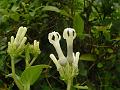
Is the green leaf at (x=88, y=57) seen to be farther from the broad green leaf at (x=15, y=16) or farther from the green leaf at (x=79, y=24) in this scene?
the broad green leaf at (x=15, y=16)

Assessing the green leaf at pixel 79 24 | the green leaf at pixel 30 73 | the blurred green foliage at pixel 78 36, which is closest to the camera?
the green leaf at pixel 30 73

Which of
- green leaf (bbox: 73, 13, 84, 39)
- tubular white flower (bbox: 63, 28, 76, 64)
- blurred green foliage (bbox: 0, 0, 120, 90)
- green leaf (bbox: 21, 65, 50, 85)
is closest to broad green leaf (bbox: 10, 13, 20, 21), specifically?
blurred green foliage (bbox: 0, 0, 120, 90)

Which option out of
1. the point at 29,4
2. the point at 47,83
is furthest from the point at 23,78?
the point at 29,4

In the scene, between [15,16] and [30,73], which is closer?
[30,73]

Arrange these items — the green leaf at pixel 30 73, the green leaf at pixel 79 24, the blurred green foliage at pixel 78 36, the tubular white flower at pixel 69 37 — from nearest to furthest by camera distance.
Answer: the tubular white flower at pixel 69 37 < the green leaf at pixel 30 73 < the green leaf at pixel 79 24 < the blurred green foliage at pixel 78 36

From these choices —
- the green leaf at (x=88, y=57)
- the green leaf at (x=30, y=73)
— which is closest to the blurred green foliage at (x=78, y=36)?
the green leaf at (x=88, y=57)

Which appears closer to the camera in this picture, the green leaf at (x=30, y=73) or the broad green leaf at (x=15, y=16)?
the green leaf at (x=30, y=73)

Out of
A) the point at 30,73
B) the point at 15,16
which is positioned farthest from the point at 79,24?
the point at 30,73

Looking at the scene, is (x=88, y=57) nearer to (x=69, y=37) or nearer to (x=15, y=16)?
(x=15, y=16)

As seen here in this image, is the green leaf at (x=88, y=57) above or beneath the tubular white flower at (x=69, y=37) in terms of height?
beneath
